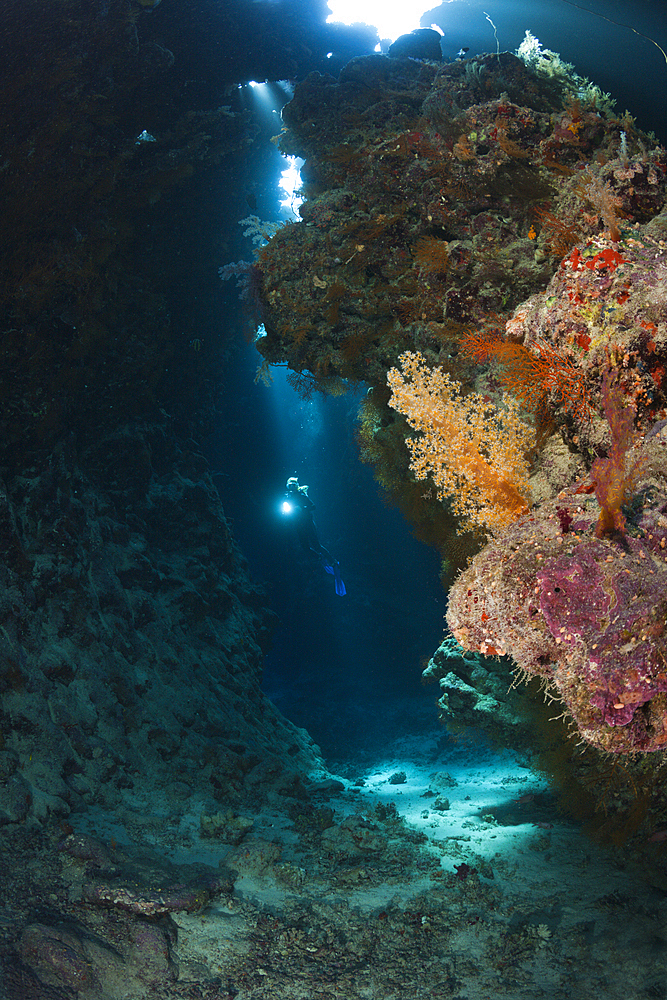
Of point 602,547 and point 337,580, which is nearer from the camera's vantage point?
point 602,547

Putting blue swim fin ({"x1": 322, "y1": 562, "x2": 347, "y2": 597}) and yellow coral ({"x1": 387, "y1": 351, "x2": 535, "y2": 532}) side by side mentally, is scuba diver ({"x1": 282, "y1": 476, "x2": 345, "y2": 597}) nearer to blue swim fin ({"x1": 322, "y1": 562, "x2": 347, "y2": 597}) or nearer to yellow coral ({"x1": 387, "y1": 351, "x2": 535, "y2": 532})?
blue swim fin ({"x1": 322, "y1": 562, "x2": 347, "y2": 597})

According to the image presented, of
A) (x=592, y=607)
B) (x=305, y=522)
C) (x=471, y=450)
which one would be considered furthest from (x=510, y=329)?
(x=305, y=522)

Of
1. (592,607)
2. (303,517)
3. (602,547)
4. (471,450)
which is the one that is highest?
(303,517)

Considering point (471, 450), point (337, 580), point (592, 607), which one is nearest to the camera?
point (592, 607)

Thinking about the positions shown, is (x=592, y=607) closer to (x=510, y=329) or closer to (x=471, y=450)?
(x=471, y=450)

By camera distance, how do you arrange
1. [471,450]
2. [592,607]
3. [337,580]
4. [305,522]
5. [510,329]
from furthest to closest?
[305,522] < [337,580] < [510,329] < [471,450] < [592,607]

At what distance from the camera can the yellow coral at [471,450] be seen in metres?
3.36

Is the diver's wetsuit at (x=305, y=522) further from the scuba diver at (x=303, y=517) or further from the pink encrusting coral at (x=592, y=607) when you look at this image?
the pink encrusting coral at (x=592, y=607)

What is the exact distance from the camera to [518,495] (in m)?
3.35

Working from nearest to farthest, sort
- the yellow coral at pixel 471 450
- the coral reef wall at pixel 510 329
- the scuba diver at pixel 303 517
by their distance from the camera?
1. the coral reef wall at pixel 510 329
2. the yellow coral at pixel 471 450
3. the scuba diver at pixel 303 517

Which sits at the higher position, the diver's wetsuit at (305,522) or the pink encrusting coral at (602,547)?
the diver's wetsuit at (305,522)

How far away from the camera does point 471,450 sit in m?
3.50

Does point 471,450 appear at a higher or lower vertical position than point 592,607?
higher

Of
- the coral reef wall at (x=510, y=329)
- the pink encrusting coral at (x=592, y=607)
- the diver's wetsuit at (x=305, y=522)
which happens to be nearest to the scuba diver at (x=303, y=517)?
the diver's wetsuit at (x=305, y=522)
